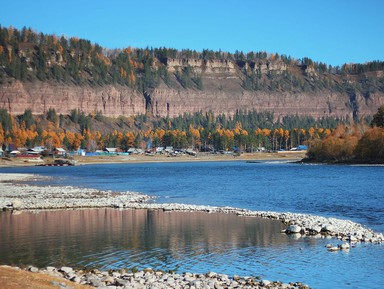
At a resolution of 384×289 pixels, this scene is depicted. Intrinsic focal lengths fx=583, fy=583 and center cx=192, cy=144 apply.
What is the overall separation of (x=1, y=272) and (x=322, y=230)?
70.2ft

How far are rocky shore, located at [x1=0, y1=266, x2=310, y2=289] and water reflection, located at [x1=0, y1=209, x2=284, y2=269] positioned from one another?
6.67ft

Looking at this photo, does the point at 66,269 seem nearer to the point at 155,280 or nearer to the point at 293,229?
the point at 155,280

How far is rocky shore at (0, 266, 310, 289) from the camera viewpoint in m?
23.0

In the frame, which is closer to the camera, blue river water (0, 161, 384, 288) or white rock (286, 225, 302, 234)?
blue river water (0, 161, 384, 288)

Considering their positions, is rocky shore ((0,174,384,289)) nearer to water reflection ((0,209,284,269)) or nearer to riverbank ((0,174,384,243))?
riverbank ((0,174,384,243))

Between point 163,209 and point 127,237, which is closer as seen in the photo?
point 127,237

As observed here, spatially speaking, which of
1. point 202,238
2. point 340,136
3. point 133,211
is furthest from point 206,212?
point 340,136

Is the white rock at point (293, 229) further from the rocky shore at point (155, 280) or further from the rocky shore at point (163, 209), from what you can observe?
the rocky shore at point (155, 280)

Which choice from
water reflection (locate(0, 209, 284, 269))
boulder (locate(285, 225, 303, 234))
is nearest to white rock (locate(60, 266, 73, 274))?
water reflection (locate(0, 209, 284, 269))

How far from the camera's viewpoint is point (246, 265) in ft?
90.2

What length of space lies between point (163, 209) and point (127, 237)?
1488cm

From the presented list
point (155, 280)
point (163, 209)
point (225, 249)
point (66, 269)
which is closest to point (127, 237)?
point (225, 249)

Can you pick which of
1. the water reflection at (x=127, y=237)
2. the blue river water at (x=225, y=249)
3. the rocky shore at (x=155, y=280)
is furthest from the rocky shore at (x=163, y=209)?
the water reflection at (x=127, y=237)

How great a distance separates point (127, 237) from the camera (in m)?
35.4
